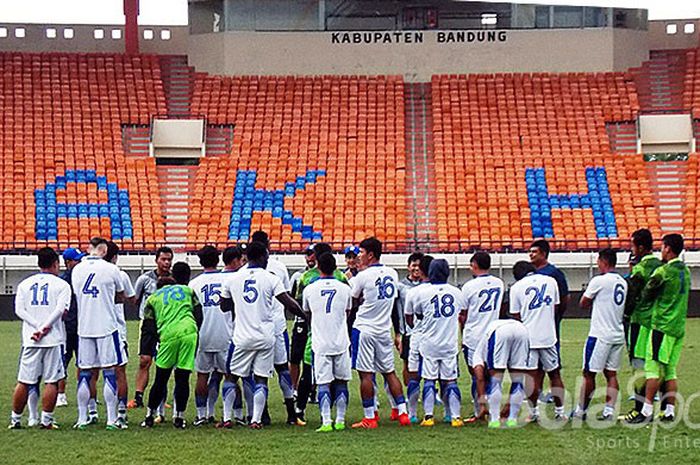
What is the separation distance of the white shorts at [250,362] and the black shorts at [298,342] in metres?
1.38

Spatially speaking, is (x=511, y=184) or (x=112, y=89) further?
(x=112, y=89)

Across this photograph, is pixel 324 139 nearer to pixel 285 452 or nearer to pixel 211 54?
pixel 211 54

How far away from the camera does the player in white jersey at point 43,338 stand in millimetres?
13727

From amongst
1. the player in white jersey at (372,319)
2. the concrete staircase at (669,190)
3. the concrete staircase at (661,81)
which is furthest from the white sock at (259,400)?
the concrete staircase at (661,81)

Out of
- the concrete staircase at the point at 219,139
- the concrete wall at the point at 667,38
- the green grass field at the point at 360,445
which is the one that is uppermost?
the concrete wall at the point at 667,38

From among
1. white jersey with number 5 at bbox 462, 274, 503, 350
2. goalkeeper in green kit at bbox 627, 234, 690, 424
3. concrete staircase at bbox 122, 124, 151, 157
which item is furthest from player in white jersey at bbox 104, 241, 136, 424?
concrete staircase at bbox 122, 124, 151, 157

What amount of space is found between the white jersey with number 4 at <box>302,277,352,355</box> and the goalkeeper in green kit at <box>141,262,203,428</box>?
117cm

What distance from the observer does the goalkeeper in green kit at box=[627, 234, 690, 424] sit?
13.4 metres

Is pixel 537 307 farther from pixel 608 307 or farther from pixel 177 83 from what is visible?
pixel 177 83

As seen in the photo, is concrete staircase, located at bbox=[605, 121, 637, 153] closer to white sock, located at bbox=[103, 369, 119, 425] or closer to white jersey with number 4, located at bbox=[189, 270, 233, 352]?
white jersey with number 4, located at bbox=[189, 270, 233, 352]

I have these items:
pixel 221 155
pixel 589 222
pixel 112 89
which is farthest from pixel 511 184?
pixel 112 89

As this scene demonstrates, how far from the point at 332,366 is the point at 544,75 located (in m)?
27.7

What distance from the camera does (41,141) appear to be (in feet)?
125

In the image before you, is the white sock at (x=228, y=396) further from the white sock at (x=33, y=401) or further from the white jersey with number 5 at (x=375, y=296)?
the white sock at (x=33, y=401)
